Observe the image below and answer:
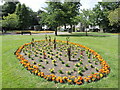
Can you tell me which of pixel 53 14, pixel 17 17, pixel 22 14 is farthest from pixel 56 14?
pixel 22 14

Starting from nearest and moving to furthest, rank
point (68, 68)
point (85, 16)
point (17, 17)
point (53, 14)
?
1. point (68, 68)
2. point (53, 14)
3. point (85, 16)
4. point (17, 17)

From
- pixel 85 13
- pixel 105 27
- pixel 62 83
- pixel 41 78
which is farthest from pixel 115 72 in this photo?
pixel 105 27

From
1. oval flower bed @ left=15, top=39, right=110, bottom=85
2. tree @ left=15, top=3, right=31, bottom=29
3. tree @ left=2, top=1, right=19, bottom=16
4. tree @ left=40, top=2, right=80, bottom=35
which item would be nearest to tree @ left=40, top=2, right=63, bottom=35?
tree @ left=40, top=2, right=80, bottom=35

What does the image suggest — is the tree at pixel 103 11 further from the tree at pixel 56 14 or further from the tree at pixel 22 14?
the tree at pixel 22 14

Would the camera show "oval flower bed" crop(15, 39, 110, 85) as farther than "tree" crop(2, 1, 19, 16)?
No

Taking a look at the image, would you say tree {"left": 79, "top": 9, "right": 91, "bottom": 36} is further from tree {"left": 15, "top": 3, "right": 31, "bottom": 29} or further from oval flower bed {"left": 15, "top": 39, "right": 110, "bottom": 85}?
tree {"left": 15, "top": 3, "right": 31, "bottom": 29}

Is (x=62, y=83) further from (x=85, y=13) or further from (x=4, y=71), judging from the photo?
(x=85, y=13)

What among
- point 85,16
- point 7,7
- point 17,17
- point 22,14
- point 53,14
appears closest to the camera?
point 53,14

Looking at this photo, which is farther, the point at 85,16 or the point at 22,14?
the point at 22,14

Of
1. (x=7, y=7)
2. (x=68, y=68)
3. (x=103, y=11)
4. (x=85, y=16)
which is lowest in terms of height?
(x=68, y=68)

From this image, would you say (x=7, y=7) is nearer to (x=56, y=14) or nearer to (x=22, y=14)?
(x=22, y=14)

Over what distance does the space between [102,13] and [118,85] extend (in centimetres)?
3397

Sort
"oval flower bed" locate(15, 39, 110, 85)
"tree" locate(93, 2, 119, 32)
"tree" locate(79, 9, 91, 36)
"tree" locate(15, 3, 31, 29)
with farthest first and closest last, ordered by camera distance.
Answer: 1. "tree" locate(15, 3, 31, 29)
2. "tree" locate(93, 2, 119, 32)
3. "tree" locate(79, 9, 91, 36)
4. "oval flower bed" locate(15, 39, 110, 85)

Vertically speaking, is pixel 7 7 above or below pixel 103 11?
above
